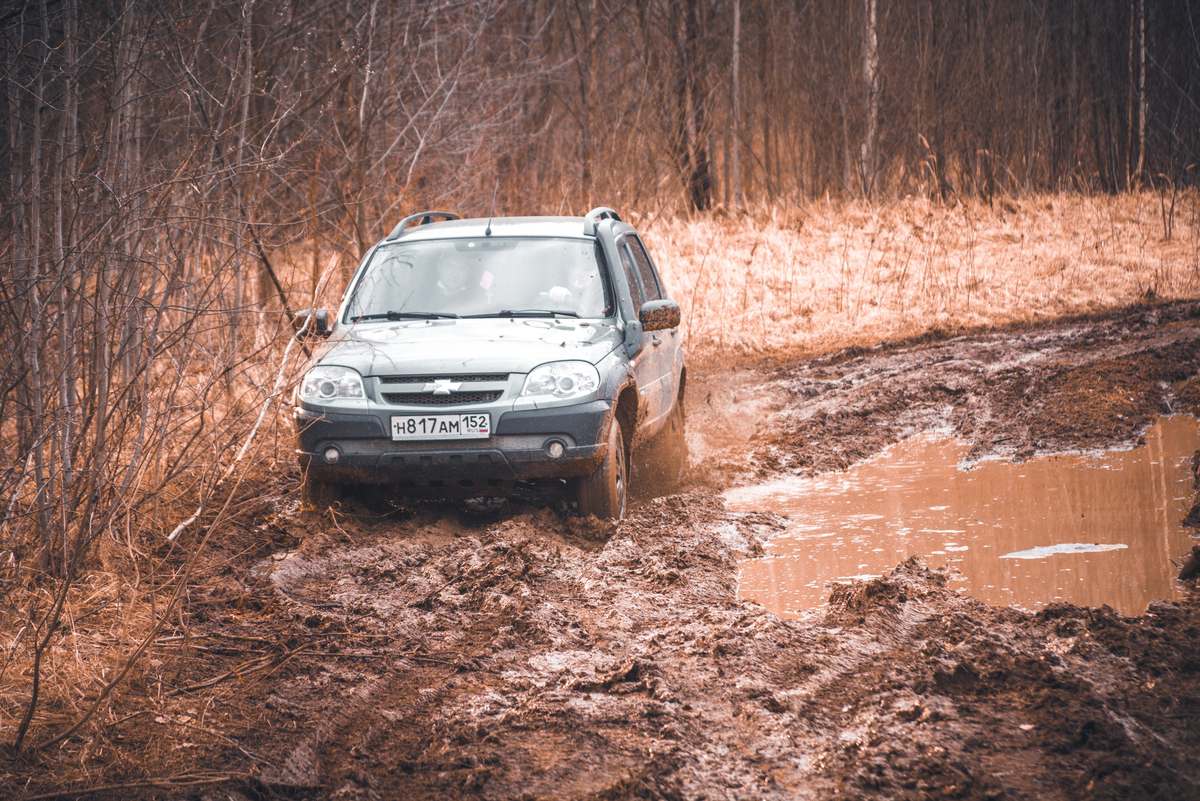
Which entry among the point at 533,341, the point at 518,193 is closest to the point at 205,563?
the point at 533,341

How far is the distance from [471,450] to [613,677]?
2000 millimetres

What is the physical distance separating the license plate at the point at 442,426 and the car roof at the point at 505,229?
1738 mm

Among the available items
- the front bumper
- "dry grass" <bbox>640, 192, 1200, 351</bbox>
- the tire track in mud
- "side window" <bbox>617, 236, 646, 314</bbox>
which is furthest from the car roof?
"dry grass" <bbox>640, 192, 1200, 351</bbox>

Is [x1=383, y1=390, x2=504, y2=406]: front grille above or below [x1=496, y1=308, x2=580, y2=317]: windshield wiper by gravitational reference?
below

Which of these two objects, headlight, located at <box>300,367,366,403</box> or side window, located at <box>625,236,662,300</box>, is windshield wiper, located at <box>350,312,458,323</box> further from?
side window, located at <box>625,236,662,300</box>

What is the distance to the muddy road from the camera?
2979mm

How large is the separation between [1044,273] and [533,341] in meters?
12.5

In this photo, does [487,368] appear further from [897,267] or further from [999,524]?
[897,267]

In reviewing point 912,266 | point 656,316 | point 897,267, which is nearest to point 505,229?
point 656,316

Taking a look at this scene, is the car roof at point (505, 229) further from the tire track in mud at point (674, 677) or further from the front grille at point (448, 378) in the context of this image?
the tire track in mud at point (674, 677)

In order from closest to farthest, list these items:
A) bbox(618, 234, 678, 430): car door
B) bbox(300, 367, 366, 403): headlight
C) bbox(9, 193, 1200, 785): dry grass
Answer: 1. bbox(300, 367, 366, 403): headlight
2. bbox(618, 234, 678, 430): car door
3. bbox(9, 193, 1200, 785): dry grass

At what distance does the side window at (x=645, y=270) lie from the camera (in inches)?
296

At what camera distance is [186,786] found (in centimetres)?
301

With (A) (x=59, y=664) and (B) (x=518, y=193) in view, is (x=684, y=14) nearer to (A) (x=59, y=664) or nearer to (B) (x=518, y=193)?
(B) (x=518, y=193)
